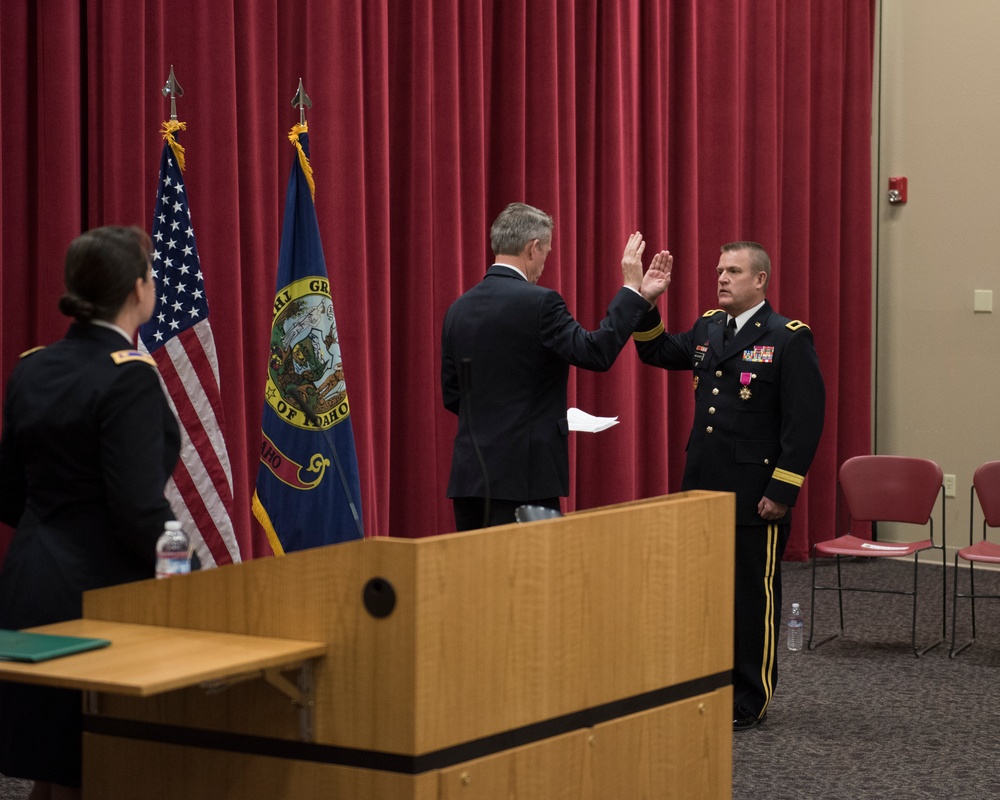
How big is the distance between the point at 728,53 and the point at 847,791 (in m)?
4.81

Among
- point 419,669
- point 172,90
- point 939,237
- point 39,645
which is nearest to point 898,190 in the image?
point 939,237

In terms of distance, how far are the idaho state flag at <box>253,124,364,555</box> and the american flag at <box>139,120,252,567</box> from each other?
196 millimetres

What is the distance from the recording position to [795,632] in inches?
231

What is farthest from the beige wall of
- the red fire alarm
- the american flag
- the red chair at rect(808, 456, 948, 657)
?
the american flag

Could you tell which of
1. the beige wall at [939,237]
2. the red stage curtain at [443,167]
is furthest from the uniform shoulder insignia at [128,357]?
the beige wall at [939,237]

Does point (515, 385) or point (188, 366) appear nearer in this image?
point (515, 385)

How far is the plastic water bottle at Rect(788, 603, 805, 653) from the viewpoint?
5.79 metres

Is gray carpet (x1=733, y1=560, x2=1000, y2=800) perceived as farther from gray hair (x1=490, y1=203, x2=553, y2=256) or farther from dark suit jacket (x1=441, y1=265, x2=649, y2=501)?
gray hair (x1=490, y1=203, x2=553, y2=256)

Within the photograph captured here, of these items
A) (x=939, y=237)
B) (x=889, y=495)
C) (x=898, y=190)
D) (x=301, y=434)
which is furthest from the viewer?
(x=898, y=190)

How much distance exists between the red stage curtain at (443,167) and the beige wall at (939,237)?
0.62ft

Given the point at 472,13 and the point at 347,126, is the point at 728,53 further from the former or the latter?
the point at 347,126

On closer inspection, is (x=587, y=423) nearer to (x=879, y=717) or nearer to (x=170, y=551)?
(x=879, y=717)

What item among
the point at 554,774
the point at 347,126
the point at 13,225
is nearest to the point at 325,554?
the point at 554,774

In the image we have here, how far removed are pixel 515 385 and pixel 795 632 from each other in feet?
7.89
